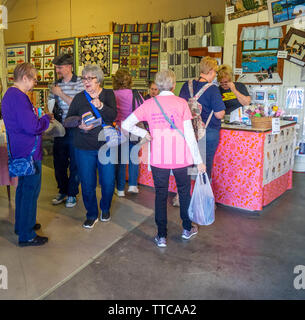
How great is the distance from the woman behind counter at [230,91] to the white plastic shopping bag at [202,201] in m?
1.60

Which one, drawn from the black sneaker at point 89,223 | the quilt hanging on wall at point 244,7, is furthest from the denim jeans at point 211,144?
the quilt hanging on wall at point 244,7

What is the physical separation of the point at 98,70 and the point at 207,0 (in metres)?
4.49

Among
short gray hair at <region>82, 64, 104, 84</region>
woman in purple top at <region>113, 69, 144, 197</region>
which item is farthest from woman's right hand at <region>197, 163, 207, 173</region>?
woman in purple top at <region>113, 69, 144, 197</region>

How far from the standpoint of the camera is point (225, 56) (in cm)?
599

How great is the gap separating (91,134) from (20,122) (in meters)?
0.67

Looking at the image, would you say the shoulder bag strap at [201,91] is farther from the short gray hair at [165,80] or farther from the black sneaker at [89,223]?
the black sneaker at [89,223]

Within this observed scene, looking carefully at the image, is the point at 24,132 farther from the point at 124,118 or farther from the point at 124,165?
the point at 124,165

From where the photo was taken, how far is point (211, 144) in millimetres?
3719

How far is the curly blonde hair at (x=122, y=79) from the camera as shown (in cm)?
405

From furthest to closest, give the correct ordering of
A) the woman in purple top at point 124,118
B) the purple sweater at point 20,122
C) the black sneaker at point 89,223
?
the woman in purple top at point 124,118 < the black sneaker at point 89,223 < the purple sweater at point 20,122

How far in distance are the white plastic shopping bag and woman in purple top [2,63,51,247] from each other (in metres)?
1.37
